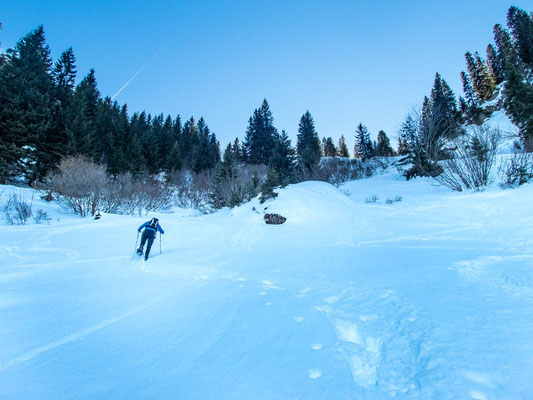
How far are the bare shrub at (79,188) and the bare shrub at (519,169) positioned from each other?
25180mm

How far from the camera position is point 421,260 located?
3914 millimetres

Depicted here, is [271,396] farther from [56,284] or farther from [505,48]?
[505,48]

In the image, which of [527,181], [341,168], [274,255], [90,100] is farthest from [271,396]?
[90,100]

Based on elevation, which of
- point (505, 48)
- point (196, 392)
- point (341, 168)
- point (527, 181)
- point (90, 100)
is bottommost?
point (196, 392)

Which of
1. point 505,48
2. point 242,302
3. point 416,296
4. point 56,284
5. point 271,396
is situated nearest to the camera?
point 271,396

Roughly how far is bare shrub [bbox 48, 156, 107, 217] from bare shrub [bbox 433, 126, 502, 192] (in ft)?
78.0

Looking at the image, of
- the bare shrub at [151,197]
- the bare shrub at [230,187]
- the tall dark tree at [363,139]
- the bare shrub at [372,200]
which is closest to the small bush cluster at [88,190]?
the bare shrub at [151,197]

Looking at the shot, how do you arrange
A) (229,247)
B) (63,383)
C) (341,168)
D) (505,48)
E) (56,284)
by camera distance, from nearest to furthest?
(63,383), (56,284), (229,247), (341,168), (505,48)

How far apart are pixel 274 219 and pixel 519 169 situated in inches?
465

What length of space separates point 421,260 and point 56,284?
255 inches

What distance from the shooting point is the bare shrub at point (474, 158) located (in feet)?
37.0

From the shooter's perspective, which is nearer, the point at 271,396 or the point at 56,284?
the point at 271,396

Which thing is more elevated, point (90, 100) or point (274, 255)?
point (90, 100)

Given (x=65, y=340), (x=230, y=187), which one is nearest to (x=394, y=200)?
(x=230, y=187)
